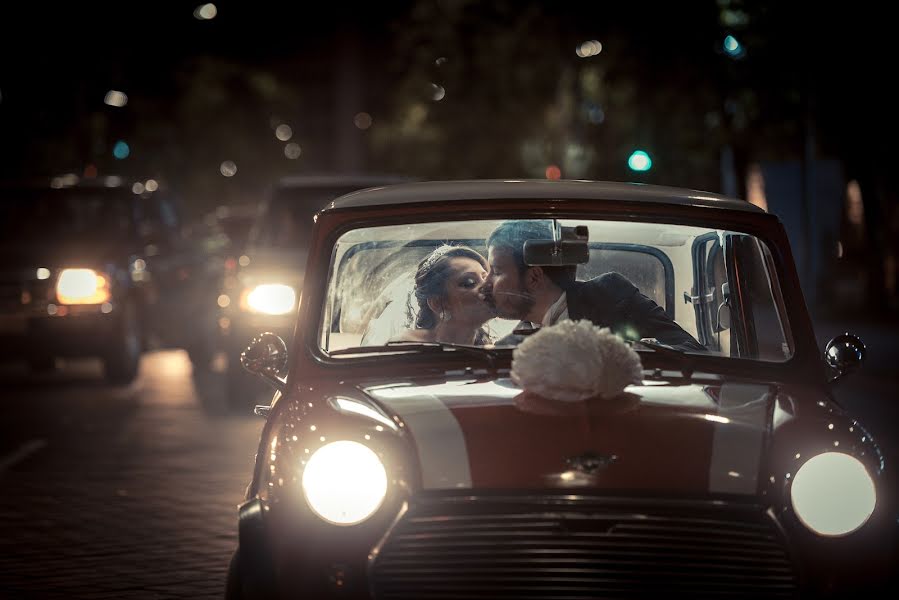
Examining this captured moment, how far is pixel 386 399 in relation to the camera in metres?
5.03

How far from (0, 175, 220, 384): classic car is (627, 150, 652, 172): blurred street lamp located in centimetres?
482

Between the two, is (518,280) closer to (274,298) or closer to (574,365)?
(574,365)

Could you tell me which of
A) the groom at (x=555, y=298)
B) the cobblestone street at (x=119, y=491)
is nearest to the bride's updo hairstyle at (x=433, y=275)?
the groom at (x=555, y=298)

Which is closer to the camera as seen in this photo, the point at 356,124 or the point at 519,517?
the point at 519,517

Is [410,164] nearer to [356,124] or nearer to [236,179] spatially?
[236,179]

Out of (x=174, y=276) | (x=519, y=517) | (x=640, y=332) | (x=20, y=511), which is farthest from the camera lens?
(x=174, y=276)

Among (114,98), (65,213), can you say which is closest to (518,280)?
(65,213)

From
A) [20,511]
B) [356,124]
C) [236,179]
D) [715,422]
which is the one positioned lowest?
[20,511]

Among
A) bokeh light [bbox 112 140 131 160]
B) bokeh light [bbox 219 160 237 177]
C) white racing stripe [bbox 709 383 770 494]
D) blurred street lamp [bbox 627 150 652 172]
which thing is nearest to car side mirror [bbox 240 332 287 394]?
white racing stripe [bbox 709 383 770 494]

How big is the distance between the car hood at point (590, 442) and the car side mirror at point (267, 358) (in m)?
0.98

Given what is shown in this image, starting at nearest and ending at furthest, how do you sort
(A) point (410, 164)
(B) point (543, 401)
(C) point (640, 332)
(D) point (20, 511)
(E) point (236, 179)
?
1. (B) point (543, 401)
2. (C) point (640, 332)
3. (D) point (20, 511)
4. (A) point (410, 164)
5. (E) point (236, 179)

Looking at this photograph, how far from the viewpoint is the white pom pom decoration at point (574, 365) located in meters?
4.92

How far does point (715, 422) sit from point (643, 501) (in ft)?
1.15

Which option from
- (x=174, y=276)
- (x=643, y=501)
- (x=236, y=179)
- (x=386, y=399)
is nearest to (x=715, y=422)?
(x=643, y=501)
